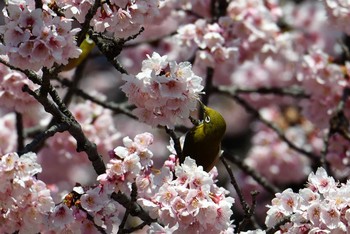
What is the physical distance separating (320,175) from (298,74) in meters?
2.04

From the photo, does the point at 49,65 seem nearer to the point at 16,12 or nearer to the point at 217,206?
the point at 16,12

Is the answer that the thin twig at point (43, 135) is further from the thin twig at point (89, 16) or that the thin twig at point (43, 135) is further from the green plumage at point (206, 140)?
the green plumage at point (206, 140)

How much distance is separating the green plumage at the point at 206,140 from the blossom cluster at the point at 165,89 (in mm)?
160

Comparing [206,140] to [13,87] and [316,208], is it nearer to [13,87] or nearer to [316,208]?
[316,208]

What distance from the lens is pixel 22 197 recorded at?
2564 mm

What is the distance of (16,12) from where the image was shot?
8.04ft

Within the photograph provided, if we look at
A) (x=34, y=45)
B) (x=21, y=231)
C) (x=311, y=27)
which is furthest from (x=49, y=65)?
(x=311, y=27)

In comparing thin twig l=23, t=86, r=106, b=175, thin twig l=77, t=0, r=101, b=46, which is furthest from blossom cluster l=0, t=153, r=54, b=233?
thin twig l=77, t=0, r=101, b=46

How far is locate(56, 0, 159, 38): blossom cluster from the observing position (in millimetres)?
2611

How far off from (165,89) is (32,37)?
43cm

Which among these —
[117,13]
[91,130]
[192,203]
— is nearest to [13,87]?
[91,130]

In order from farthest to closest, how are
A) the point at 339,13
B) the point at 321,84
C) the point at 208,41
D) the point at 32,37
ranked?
the point at 321,84
the point at 339,13
the point at 208,41
the point at 32,37

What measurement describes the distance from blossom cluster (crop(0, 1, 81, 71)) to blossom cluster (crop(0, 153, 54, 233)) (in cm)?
30

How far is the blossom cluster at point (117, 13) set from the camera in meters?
2.61
